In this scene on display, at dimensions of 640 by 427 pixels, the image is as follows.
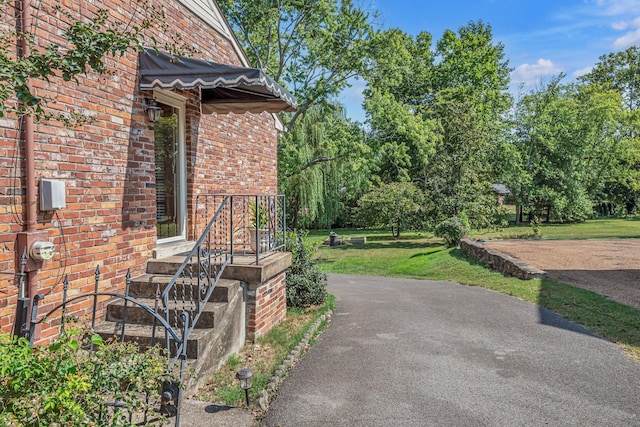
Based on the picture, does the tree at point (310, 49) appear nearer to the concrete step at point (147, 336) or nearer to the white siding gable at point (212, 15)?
the white siding gable at point (212, 15)

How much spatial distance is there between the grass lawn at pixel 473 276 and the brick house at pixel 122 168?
15.7ft

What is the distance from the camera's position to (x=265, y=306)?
5.78 m

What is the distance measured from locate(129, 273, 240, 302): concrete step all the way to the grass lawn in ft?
16.0

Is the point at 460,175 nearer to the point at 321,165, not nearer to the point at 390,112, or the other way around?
the point at 390,112

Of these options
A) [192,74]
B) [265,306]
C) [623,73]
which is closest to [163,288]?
[265,306]

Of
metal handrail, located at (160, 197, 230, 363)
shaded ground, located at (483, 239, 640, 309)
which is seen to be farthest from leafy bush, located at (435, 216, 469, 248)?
metal handrail, located at (160, 197, 230, 363)

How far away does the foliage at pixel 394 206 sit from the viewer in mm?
20109

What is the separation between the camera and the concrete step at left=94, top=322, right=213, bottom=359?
4.02 meters

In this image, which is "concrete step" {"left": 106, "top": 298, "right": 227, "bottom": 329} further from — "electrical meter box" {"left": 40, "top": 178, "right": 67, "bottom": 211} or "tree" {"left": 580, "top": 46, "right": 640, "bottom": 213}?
"tree" {"left": 580, "top": 46, "right": 640, "bottom": 213}

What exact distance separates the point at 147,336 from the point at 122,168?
2.02 meters

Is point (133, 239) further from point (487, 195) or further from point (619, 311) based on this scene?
point (487, 195)

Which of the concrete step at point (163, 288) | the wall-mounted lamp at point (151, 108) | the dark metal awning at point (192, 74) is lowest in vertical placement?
the concrete step at point (163, 288)

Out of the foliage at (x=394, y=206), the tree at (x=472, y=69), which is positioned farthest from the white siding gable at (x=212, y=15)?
the tree at (x=472, y=69)

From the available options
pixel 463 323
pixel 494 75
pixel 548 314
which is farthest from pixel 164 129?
pixel 494 75
